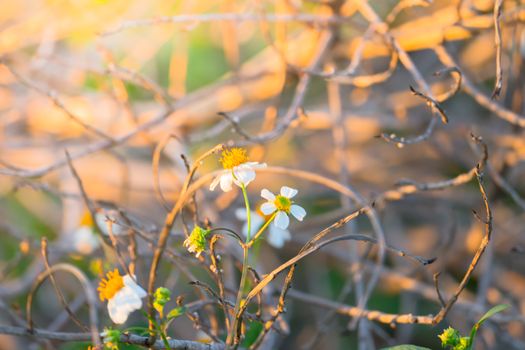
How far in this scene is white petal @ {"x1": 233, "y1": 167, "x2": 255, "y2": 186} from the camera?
566mm

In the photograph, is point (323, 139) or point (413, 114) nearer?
point (413, 114)

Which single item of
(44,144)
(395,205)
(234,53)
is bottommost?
(395,205)

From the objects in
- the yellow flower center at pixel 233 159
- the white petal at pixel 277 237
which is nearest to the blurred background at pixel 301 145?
the white petal at pixel 277 237

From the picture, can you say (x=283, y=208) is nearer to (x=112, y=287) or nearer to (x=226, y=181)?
(x=226, y=181)

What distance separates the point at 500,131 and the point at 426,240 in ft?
1.24

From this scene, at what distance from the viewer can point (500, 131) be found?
118cm

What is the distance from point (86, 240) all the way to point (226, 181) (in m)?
0.56

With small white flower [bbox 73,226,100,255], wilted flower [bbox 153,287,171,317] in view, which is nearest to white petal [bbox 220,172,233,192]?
wilted flower [bbox 153,287,171,317]

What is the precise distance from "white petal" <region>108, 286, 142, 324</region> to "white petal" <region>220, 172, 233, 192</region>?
0.13 m

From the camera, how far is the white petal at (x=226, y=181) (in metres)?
0.57

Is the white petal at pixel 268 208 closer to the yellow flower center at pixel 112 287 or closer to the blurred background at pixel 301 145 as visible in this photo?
the yellow flower center at pixel 112 287

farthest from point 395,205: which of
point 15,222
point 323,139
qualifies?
point 15,222

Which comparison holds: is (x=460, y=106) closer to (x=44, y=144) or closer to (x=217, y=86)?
(x=217, y=86)

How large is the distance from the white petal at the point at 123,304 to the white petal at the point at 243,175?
5.9 inches
